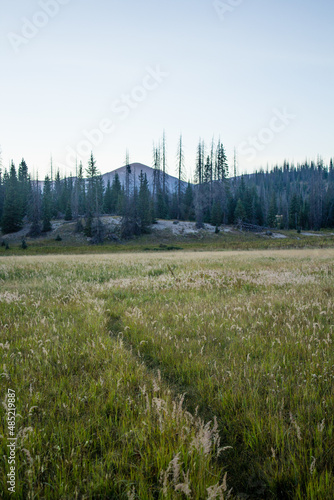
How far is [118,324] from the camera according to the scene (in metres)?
4.74

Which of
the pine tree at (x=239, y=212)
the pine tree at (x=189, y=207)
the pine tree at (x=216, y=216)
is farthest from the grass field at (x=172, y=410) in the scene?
the pine tree at (x=189, y=207)

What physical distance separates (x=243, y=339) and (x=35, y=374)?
2.61 m

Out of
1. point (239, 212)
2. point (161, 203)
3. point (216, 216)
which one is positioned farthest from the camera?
point (161, 203)

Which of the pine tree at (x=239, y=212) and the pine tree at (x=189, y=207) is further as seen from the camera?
the pine tree at (x=189, y=207)

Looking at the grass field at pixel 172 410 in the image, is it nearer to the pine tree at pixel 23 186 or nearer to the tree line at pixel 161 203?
the tree line at pixel 161 203

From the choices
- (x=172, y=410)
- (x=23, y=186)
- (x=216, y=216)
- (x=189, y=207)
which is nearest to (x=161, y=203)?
(x=189, y=207)

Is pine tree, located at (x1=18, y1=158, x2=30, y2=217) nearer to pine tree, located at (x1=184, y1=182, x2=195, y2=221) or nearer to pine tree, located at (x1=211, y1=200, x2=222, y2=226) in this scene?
pine tree, located at (x1=184, y1=182, x2=195, y2=221)

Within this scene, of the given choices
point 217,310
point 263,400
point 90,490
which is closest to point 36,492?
point 90,490

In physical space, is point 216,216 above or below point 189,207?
below

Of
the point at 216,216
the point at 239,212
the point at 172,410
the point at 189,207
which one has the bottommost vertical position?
the point at 172,410

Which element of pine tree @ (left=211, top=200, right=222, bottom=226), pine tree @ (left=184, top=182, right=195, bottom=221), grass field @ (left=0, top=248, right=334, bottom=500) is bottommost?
grass field @ (left=0, top=248, right=334, bottom=500)

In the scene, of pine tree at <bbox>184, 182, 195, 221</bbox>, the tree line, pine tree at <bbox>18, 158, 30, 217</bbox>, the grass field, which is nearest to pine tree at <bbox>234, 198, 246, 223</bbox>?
the tree line

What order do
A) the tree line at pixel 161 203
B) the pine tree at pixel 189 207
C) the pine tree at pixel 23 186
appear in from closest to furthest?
the tree line at pixel 161 203, the pine tree at pixel 23 186, the pine tree at pixel 189 207

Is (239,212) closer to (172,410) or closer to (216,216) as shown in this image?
(216,216)
